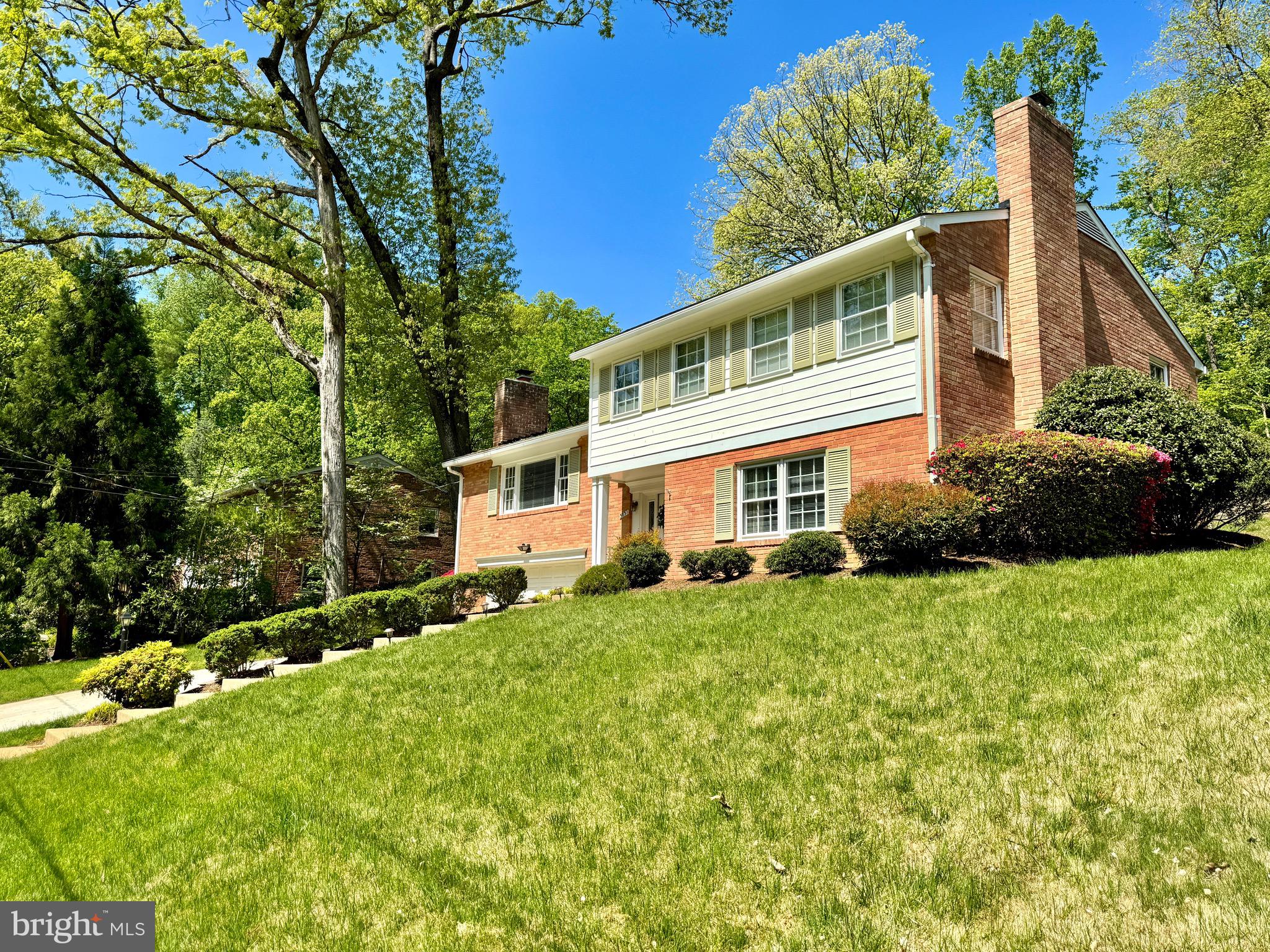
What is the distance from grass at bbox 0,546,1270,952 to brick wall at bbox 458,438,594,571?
10957mm

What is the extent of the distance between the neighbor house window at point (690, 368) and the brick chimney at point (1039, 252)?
18.8 ft

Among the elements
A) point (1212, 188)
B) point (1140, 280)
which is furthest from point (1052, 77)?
point (1140, 280)

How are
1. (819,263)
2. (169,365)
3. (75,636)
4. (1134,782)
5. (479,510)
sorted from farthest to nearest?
1. (169,365)
2. (479,510)
3. (75,636)
4. (819,263)
5. (1134,782)

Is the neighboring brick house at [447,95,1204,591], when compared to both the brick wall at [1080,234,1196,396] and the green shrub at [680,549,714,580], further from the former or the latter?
the green shrub at [680,549,714,580]

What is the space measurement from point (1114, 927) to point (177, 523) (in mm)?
20329

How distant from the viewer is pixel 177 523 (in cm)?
1947

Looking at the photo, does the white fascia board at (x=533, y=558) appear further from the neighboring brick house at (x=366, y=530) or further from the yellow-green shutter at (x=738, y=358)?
the yellow-green shutter at (x=738, y=358)

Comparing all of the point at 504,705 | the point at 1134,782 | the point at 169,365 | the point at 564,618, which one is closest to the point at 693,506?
the point at 564,618

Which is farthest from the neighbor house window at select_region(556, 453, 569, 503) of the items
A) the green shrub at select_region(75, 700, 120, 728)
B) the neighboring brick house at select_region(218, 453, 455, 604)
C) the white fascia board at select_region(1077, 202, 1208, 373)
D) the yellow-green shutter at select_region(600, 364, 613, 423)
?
the white fascia board at select_region(1077, 202, 1208, 373)

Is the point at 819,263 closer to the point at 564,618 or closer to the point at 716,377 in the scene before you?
the point at 716,377

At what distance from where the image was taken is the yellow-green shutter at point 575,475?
20656 mm

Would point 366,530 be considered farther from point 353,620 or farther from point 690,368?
point 690,368

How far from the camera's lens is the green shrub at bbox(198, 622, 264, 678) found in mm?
12961

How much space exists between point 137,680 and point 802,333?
12.0m
